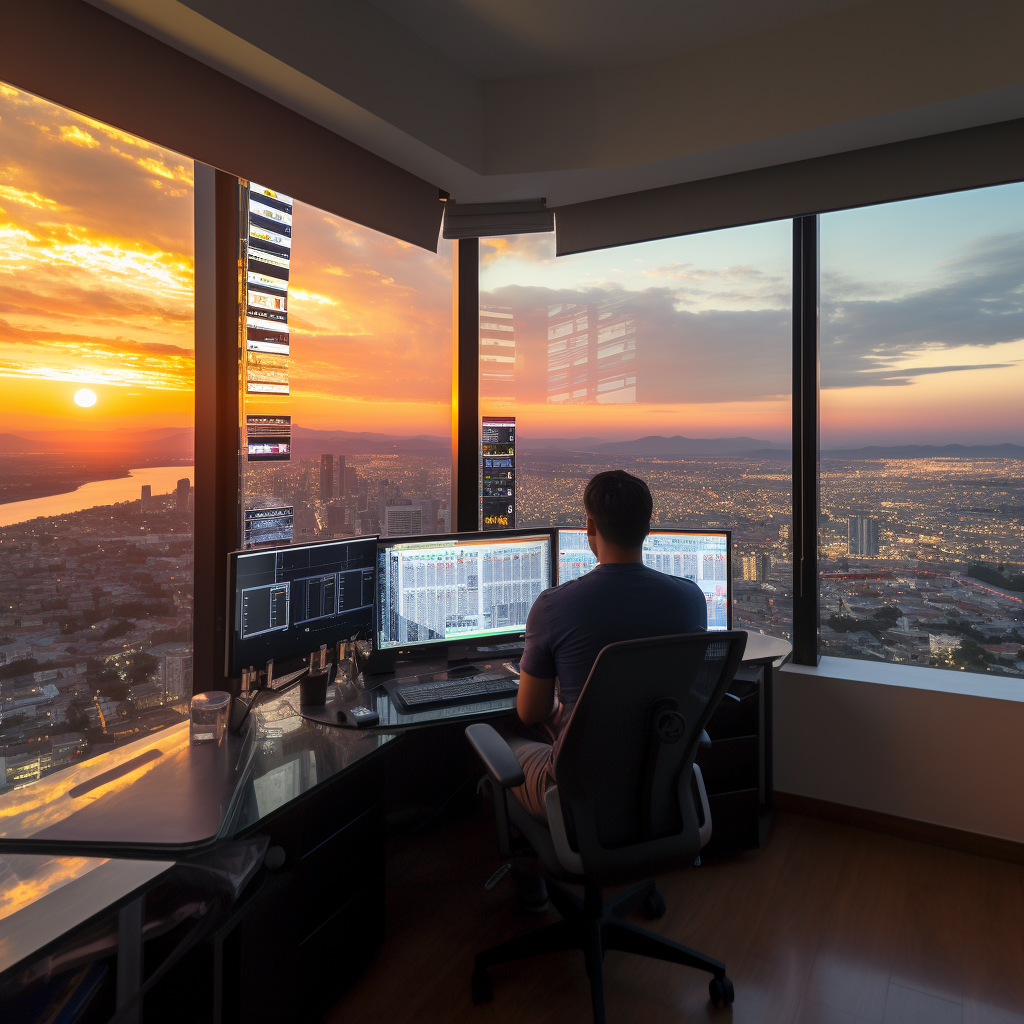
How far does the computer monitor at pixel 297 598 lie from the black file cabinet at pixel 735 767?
4.50ft

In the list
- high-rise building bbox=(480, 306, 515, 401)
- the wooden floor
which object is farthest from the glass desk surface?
high-rise building bbox=(480, 306, 515, 401)

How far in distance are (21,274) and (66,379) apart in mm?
272

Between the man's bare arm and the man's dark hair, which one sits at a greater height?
the man's dark hair

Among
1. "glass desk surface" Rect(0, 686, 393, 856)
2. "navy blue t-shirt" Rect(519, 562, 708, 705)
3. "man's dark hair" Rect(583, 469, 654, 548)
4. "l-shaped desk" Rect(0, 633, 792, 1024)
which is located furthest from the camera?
"man's dark hair" Rect(583, 469, 654, 548)

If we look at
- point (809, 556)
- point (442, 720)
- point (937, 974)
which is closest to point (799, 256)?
point (809, 556)

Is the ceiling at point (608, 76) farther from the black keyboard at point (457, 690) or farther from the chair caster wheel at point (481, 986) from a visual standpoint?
the chair caster wheel at point (481, 986)

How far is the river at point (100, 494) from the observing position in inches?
64.1

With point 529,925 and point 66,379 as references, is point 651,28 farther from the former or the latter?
point 529,925

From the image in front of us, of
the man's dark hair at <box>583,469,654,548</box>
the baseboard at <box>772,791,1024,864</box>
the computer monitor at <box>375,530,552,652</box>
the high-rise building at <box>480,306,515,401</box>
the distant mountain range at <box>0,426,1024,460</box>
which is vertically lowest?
the baseboard at <box>772,791,1024,864</box>

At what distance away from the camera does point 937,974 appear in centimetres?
184

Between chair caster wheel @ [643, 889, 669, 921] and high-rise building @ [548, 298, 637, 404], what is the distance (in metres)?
2.06

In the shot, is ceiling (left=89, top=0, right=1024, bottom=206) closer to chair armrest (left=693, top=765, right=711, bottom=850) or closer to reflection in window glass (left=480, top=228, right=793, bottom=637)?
reflection in window glass (left=480, top=228, right=793, bottom=637)

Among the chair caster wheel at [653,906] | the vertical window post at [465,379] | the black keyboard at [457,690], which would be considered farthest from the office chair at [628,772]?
the vertical window post at [465,379]

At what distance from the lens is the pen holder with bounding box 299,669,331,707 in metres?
1.92
